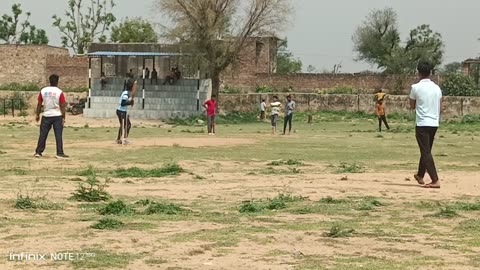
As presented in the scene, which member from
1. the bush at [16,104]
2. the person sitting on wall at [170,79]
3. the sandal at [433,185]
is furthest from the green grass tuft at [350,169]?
the bush at [16,104]

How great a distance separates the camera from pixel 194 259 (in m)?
6.84

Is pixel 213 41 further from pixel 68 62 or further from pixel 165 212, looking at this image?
pixel 165 212

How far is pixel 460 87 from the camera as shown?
4950 cm

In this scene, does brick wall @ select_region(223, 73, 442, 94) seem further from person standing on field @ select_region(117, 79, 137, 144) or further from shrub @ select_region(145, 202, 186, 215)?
shrub @ select_region(145, 202, 186, 215)

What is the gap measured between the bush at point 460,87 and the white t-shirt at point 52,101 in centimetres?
3663

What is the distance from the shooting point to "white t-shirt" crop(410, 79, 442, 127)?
40.4ft

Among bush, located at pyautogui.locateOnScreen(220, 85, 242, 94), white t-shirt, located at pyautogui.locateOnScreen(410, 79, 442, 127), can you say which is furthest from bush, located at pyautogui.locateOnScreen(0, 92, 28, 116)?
white t-shirt, located at pyautogui.locateOnScreen(410, 79, 442, 127)

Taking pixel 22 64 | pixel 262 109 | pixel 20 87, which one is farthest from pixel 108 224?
pixel 22 64

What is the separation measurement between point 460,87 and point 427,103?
38623 mm

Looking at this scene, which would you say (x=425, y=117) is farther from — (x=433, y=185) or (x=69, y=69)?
(x=69, y=69)

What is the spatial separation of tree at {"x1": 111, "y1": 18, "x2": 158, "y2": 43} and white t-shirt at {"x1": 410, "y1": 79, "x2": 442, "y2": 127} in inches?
2439

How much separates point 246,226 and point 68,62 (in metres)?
51.0

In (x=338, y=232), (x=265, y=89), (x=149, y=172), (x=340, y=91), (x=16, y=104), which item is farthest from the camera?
(x=265, y=89)

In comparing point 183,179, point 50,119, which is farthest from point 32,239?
point 50,119
